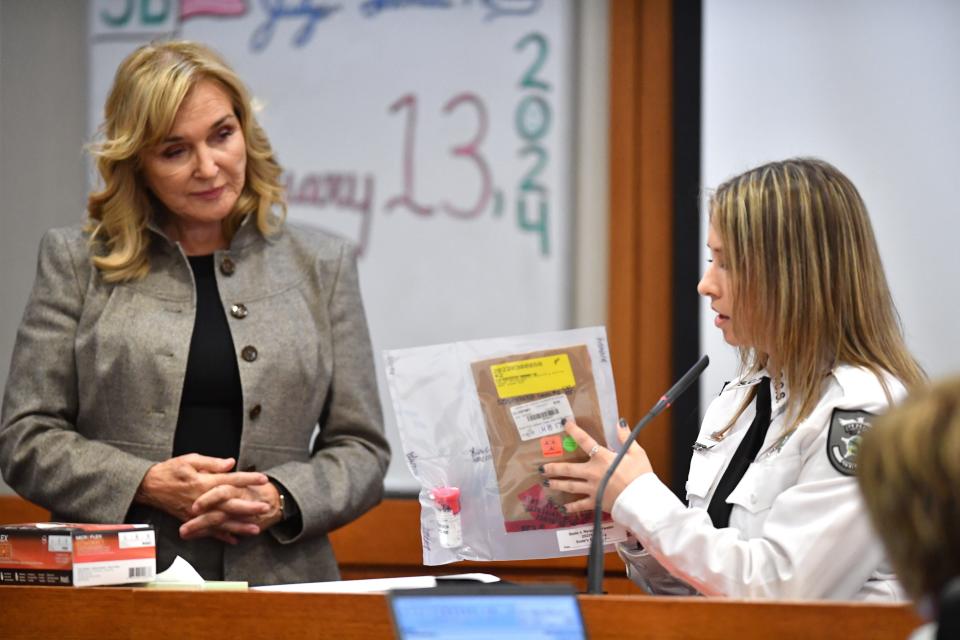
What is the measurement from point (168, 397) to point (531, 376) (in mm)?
728

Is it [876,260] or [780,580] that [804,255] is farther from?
[780,580]

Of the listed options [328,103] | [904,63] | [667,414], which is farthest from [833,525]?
[328,103]

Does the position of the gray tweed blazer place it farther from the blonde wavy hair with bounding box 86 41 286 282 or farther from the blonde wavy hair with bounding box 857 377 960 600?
the blonde wavy hair with bounding box 857 377 960 600

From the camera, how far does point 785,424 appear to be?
62.4 inches

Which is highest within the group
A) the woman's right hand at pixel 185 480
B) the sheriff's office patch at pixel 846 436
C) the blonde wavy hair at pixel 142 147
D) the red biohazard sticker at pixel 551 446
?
the blonde wavy hair at pixel 142 147

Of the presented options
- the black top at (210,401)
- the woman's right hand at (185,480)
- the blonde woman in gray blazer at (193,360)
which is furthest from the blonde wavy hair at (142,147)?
the woman's right hand at (185,480)

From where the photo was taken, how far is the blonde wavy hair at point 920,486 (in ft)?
2.84

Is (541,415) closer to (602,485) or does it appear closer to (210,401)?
(602,485)

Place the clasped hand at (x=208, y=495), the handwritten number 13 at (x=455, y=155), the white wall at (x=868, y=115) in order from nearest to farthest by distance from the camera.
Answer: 1. the clasped hand at (x=208, y=495)
2. the white wall at (x=868, y=115)
3. the handwritten number 13 at (x=455, y=155)

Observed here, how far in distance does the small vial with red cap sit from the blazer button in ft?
2.35

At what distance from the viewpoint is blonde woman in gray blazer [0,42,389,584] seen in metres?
1.98

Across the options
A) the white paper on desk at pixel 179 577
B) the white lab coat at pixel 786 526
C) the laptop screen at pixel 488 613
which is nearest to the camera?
the laptop screen at pixel 488 613

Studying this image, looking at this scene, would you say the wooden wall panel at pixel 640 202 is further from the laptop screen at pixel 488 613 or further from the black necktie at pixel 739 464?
the laptop screen at pixel 488 613

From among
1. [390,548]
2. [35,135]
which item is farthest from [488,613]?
[35,135]
